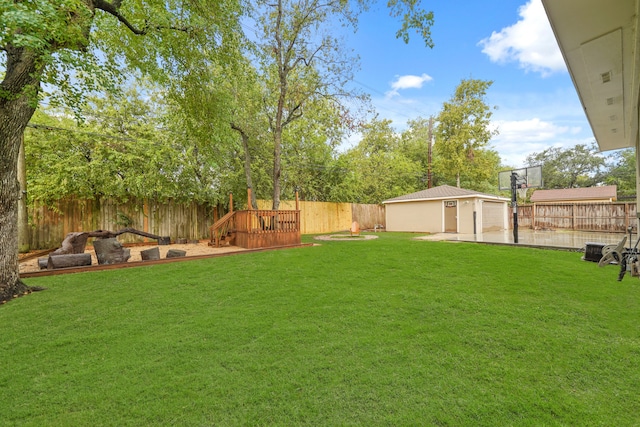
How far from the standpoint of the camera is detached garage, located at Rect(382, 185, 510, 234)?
48.3 ft

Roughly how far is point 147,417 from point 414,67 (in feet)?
58.3

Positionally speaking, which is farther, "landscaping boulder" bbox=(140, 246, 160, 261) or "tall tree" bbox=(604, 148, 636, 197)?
"tall tree" bbox=(604, 148, 636, 197)

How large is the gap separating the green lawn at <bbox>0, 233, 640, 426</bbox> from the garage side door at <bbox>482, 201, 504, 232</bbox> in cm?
1151

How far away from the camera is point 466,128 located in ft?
73.0

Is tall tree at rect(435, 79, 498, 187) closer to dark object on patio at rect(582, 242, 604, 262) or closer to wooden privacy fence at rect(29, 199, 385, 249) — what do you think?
wooden privacy fence at rect(29, 199, 385, 249)

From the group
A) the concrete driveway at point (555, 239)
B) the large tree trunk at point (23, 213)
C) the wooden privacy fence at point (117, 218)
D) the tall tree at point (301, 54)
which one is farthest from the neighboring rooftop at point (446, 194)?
the large tree trunk at point (23, 213)

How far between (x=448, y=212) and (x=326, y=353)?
1523 cm

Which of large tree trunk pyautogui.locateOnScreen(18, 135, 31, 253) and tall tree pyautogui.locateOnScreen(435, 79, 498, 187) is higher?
tall tree pyautogui.locateOnScreen(435, 79, 498, 187)

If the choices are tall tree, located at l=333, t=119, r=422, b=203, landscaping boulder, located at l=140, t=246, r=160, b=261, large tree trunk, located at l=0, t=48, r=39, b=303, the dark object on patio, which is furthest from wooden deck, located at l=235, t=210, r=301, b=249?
tall tree, located at l=333, t=119, r=422, b=203

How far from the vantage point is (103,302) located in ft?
12.5

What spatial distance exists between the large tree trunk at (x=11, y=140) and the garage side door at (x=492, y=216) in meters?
17.3

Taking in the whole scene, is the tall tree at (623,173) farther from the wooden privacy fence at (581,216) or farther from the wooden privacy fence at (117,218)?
the wooden privacy fence at (117,218)

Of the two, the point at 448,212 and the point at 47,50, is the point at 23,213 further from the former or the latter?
the point at 448,212

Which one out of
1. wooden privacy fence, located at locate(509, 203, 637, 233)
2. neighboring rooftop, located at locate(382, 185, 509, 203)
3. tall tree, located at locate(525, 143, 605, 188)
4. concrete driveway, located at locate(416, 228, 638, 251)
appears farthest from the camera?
tall tree, located at locate(525, 143, 605, 188)
